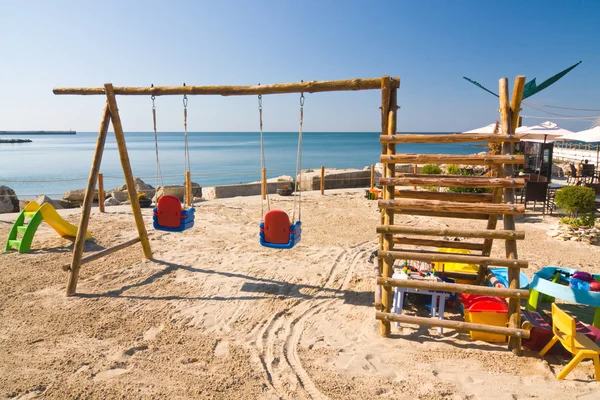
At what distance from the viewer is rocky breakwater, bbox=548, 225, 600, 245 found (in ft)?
26.2

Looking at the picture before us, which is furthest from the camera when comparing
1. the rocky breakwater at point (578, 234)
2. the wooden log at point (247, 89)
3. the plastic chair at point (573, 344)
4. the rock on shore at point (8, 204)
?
the rock on shore at point (8, 204)

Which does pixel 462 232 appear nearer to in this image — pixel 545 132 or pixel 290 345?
pixel 290 345

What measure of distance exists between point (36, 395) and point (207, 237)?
526 centimetres

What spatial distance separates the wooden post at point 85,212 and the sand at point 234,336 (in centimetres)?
25

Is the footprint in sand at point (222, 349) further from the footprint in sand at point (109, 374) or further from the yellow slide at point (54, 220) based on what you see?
the yellow slide at point (54, 220)

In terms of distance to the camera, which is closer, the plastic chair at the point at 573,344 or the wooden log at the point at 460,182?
the plastic chair at the point at 573,344

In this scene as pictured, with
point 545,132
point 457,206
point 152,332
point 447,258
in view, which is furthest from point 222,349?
point 545,132

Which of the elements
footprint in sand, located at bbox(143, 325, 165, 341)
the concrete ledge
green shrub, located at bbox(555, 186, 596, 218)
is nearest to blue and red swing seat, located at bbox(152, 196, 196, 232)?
footprint in sand, located at bbox(143, 325, 165, 341)

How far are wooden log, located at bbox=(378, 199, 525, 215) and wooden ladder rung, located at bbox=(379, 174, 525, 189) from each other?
0.21 m

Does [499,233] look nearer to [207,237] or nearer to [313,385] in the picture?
[313,385]

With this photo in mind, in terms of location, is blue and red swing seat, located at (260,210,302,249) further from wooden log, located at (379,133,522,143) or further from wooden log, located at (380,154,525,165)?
wooden log, located at (379,133,522,143)

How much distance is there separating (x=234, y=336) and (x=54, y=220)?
199 inches

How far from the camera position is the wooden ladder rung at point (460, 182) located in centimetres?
418

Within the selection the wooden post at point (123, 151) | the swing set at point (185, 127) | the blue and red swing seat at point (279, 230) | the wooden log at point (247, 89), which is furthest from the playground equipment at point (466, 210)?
the wooden post at point (123, 151)
